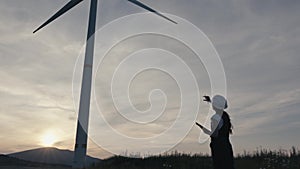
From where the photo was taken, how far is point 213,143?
25.6 feet

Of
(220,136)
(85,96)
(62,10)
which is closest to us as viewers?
(220,136)

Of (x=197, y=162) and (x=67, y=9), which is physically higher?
(x=67, y=9)

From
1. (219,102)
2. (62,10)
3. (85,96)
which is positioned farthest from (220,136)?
(62,10)

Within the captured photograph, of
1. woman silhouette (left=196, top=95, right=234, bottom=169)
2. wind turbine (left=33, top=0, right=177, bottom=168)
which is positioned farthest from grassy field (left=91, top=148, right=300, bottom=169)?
woman silhouette (left=196, top=95, right=234, bottom=169)

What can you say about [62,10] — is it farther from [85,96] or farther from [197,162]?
[197,162]

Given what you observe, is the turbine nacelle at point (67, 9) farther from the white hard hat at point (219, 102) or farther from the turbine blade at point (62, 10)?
the white hard hat at point (219, 102)

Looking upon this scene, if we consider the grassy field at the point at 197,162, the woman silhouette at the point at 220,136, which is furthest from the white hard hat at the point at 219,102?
the grassy field at the point at 197,162

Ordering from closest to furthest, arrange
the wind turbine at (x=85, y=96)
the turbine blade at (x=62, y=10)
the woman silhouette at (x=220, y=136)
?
the woman silhouette at (x=220, y=136) < the wind turbine at (x=85, y=96) < the turbine blade at (x=62, y=10)

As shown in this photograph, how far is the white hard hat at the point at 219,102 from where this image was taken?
771 cm

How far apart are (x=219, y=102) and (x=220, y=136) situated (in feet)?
2.50

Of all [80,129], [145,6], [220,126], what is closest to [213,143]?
[220,126]

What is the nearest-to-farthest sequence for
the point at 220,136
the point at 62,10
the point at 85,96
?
the point at 220,136 < the point at 85,96 < the point at 62,10

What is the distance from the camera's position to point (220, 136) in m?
7.73

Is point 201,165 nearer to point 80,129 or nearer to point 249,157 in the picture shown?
point 249,157
